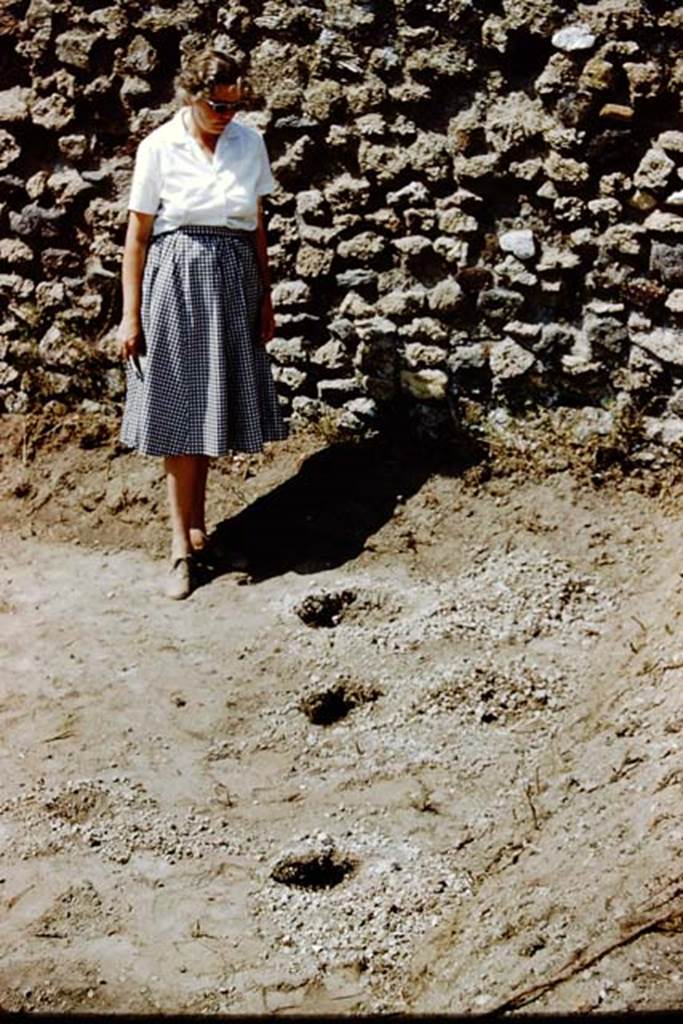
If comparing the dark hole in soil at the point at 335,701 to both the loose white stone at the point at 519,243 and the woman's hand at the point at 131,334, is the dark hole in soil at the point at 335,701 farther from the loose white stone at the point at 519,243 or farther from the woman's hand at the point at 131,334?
the loose white stone at the point at 519,243

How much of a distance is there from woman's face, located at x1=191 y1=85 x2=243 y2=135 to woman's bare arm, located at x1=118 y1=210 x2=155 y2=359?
35cm

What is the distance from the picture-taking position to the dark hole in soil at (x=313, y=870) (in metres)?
3.76

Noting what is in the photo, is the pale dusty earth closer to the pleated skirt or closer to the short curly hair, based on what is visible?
the pleated skirt

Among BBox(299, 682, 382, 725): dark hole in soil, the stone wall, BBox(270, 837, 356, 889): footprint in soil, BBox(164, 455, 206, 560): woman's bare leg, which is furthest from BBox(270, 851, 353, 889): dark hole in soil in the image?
the stone wall

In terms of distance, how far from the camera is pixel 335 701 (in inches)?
176

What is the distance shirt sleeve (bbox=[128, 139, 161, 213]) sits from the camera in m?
4.74

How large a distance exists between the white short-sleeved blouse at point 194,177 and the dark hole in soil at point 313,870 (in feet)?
7.04

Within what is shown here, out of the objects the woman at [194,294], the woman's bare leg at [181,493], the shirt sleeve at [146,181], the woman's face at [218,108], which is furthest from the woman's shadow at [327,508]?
the woman's face at [218,108]

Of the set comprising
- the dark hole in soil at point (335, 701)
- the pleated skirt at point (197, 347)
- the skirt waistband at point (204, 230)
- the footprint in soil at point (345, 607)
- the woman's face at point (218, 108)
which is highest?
the woman's face at point (218, 108)

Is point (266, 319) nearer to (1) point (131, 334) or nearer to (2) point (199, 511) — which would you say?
(1) point (131, 334)

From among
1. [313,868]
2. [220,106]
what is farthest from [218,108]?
[313,868]

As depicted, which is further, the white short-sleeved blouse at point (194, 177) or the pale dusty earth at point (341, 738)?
the white short-sleeved blouse at point (194, 177)

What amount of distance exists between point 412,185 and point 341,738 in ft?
6.86

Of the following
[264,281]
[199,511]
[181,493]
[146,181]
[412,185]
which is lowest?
[199,511]
